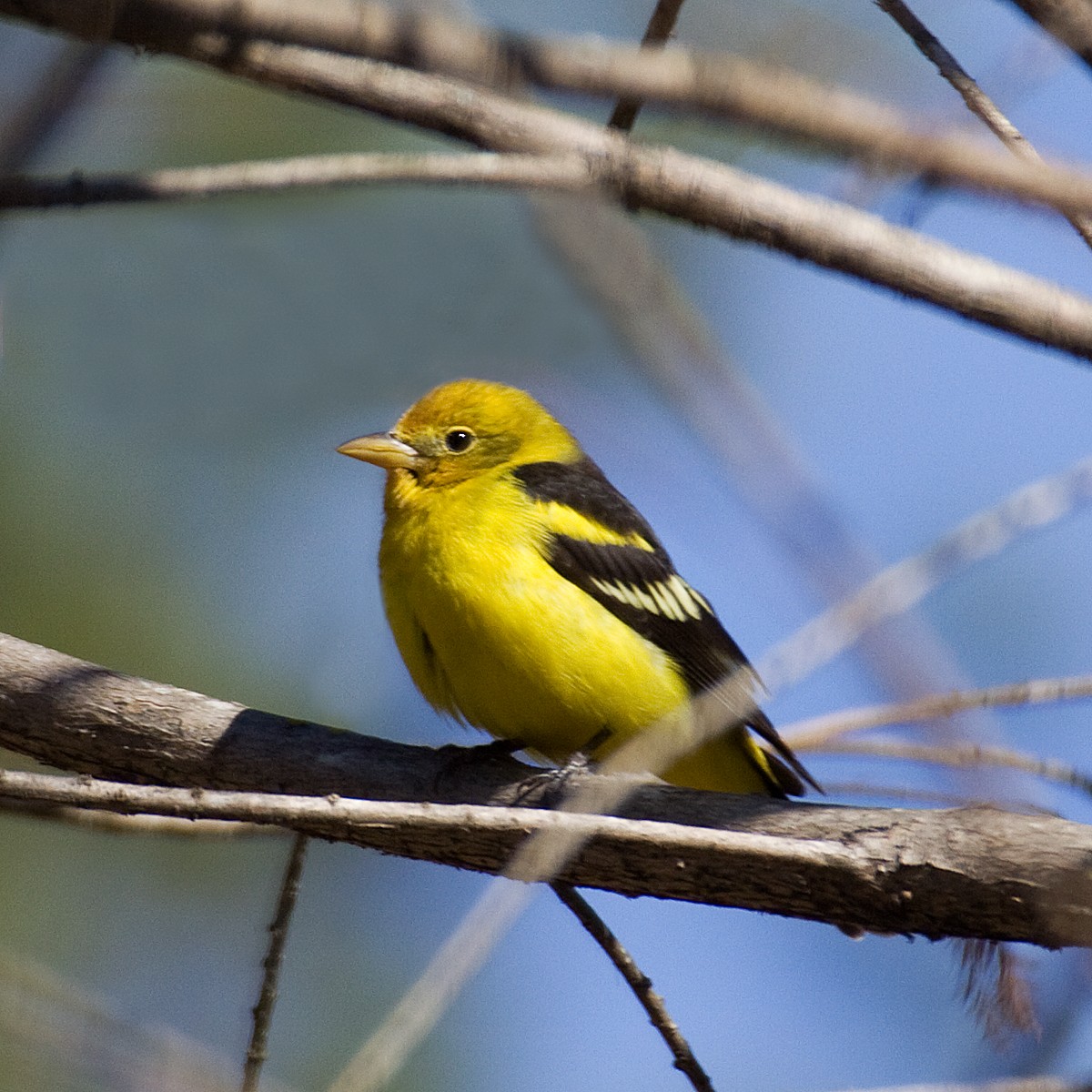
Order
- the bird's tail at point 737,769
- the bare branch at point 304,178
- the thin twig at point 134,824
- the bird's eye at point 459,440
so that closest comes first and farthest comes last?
the bare branch at point 304,178 < the thin twig at point 134,824 < the bird's tail at point 737,769 < the bird's eye at point 459,440

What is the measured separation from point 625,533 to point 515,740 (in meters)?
1.03

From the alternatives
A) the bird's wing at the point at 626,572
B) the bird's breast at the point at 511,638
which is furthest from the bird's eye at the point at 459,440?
the bird's breast at the point at 511,638

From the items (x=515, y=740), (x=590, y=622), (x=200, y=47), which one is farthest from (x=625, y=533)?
(x=200, y=47)

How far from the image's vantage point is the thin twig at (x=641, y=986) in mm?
3127

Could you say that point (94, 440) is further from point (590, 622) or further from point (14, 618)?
point (590, 622)

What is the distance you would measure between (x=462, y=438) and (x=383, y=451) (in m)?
0.35

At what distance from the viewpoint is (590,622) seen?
494 cm

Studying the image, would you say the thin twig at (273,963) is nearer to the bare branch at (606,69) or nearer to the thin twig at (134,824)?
the thin twig at (134,824)

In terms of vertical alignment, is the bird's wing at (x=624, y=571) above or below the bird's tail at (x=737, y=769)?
above

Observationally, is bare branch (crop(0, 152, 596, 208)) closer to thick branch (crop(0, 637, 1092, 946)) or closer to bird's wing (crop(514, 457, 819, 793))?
thick branch (crop(0, 637, 1092, 946))

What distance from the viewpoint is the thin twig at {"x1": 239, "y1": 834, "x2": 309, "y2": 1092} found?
2.89 m

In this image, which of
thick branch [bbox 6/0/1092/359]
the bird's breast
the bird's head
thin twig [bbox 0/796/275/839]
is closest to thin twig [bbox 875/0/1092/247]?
thick branch [bbox 6/0/1092/359]

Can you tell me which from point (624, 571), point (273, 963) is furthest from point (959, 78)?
point (624, 571)

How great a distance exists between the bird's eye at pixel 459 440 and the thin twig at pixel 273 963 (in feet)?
8.12
